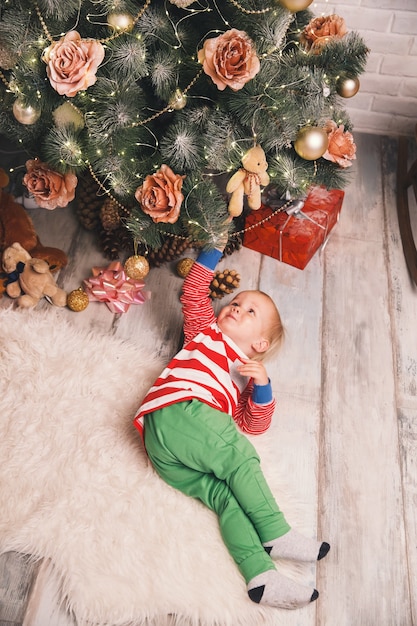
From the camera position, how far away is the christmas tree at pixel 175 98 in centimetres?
143

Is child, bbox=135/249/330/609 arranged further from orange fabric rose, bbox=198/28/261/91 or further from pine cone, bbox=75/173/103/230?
pine cone, bbox=75/173/103/230

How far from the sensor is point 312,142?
1.58 metres

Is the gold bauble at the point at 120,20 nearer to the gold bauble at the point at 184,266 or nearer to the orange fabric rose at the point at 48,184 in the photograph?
the orange fabric rose at the point at 48,184

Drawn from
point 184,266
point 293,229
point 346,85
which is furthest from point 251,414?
point 346,85

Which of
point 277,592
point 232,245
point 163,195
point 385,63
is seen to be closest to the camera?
point 277,592

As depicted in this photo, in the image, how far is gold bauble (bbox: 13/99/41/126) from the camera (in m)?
1.52

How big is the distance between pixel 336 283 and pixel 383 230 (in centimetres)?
33

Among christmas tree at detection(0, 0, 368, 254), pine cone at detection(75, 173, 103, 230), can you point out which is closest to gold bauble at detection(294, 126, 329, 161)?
christmas tree at detection(0, 0, 368, 254)

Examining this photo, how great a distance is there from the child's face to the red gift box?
1.36 feet

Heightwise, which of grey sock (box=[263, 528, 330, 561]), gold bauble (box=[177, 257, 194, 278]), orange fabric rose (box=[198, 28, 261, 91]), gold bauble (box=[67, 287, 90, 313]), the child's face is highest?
orange fabric rose (box=[198, 28, 261, 91])

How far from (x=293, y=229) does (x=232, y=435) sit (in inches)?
31.3

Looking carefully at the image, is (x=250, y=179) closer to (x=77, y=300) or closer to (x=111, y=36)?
(x=111, y=36)

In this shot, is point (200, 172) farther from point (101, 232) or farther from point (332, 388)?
point (332, 388)

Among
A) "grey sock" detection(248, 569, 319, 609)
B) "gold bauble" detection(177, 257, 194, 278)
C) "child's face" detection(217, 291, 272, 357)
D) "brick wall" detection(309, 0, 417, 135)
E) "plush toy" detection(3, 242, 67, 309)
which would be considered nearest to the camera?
"grey sock" detection(248, 569, 319, 609)
